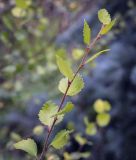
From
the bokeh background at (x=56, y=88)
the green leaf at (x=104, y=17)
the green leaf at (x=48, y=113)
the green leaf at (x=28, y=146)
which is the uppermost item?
the bokeh background at (x=56, y=88)

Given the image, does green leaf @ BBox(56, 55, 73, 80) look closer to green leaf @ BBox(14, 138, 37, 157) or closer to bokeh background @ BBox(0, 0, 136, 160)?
green leaf @ BBox(14, 138, 37, 157)

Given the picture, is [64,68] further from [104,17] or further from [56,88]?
[56,88]

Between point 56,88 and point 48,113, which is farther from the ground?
point 56,88

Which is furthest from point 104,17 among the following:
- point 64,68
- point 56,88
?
point 56,88

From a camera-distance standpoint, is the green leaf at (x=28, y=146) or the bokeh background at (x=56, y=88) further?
the bokeh background at (x=56, y=88)

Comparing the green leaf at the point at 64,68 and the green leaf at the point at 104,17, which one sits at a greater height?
the green leaf at the point at 104,17

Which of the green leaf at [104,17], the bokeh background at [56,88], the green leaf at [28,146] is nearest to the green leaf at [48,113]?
the green leaf at [28,146]

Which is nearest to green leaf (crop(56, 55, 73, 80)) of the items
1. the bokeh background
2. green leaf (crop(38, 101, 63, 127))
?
green leaf (crop(38, 101, 63, 127))

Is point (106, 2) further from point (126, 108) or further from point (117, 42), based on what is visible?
point (126, 108)

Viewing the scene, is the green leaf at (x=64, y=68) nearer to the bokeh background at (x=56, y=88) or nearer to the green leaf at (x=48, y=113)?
the green leaf at (x=48, y=113)
